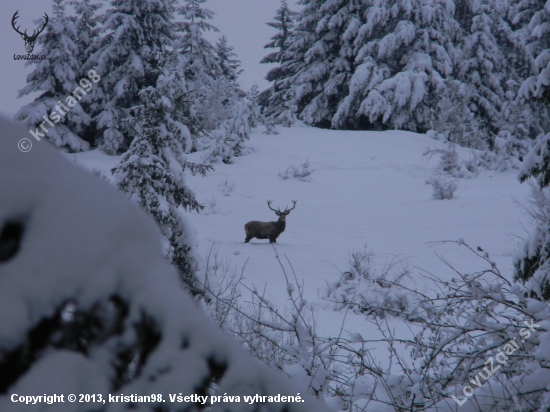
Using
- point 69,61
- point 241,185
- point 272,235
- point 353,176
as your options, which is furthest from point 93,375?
point 69,61

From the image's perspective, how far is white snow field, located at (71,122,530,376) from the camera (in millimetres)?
8297

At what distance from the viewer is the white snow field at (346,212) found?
830cm

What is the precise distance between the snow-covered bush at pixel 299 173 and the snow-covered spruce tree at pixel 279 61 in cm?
1387

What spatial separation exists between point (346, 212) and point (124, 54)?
13.9 metres

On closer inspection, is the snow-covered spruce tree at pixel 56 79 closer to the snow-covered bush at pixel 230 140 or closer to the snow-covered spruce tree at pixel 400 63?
the snow-covered bush at pixel 230 140

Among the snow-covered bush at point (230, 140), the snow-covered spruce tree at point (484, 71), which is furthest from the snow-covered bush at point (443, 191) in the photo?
→ the snow-covered spruce tree at point (484, 71)

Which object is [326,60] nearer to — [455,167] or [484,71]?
[484,71]

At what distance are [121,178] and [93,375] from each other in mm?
5900

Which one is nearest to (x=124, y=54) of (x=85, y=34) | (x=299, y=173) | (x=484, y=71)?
(x=85, y=34)

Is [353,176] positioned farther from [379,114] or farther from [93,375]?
[93,375]

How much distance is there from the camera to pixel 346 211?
45.2 ft

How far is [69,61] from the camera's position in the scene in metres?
19.4

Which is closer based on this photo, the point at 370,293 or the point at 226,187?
the point at 370,293

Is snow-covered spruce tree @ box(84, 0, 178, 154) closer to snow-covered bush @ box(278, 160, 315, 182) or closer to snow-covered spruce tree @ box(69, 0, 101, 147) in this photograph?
snow-covered spruce tree @ box(69, 0, 101, 147)
